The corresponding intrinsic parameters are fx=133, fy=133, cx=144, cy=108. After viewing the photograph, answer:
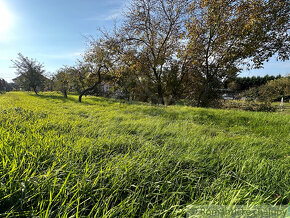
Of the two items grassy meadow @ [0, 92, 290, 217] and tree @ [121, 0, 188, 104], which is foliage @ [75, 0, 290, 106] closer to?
tree @ [121, 0, 188, 104]

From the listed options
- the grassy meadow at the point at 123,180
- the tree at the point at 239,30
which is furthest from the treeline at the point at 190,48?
the grassy meadow at the point at 123,180

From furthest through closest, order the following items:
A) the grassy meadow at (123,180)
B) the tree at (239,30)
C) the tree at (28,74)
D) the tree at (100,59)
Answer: the tree at (28,74) → the tree at (100,59) → the tree at (239,30) → the grassy meadow at (123,180)

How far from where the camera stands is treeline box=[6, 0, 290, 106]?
630 cm

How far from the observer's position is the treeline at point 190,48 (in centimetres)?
630

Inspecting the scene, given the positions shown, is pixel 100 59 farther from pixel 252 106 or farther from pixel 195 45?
pixel 252 106

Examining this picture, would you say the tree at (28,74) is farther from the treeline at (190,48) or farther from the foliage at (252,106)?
the foliage at (252,106)

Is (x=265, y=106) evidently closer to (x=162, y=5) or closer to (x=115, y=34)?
(x=162, y=5)

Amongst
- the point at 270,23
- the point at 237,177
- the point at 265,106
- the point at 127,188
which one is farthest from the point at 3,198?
the point at 265,106

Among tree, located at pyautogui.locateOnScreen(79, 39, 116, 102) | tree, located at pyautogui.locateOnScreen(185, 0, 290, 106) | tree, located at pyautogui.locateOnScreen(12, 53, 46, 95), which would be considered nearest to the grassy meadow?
tree, located at pyautogui.locateOnScreen(185, 0, 290, 106)

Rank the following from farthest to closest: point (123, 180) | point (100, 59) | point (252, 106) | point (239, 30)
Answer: point (252, 106)
point (100, 59)
point (239, 30)
point (123, 180)

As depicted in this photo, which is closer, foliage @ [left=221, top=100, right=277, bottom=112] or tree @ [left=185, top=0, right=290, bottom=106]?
tree @ [left=185, top=0, right=290, bottom=106]

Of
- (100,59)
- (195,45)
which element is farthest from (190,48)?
(100,59)

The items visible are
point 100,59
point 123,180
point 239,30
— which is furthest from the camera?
point 100,59

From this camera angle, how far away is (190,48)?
24.4 feet
